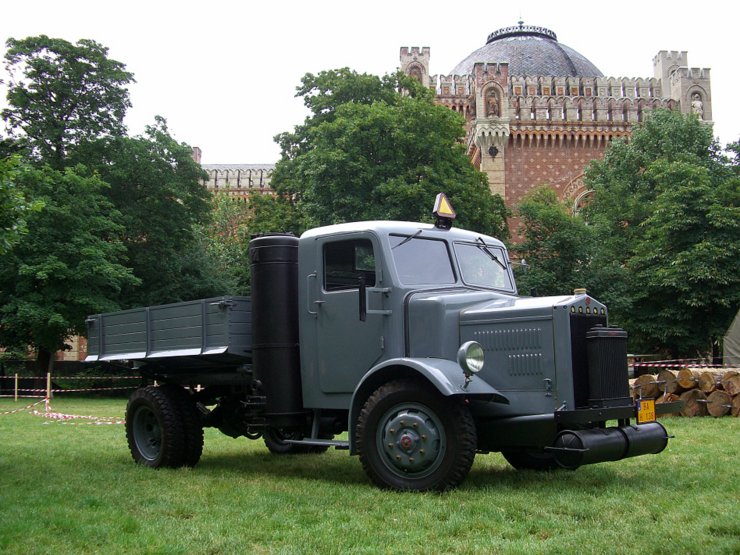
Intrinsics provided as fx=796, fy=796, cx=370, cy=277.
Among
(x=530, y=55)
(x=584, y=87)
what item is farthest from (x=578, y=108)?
(x=530, y=55)

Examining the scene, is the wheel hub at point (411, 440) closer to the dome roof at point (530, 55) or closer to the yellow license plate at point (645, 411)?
the yellow license plate at point (645, 411)

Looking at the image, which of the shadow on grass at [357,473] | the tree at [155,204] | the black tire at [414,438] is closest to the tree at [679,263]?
the tree at [155,204]

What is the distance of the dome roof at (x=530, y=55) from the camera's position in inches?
2333

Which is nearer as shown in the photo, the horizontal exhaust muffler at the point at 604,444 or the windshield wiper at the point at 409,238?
the horizontal exhaust muffler at the point at 604,444

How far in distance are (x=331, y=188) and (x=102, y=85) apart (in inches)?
414

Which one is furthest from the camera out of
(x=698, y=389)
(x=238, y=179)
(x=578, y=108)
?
(x=238, y=179)

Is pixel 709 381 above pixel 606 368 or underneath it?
underneath

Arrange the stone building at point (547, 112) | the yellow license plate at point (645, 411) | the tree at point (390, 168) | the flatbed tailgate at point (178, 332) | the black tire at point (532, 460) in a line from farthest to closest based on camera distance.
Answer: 1. the stone building at point (547, 112)
2. the tree at point (390, 168)
3. the flatbed tailgate at point (178, 332)
4. the black tire at point (532, 460)
5. the yellow license plate at point (645, 411)

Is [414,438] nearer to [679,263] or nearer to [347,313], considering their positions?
[347,313]

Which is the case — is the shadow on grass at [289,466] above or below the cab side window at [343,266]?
below

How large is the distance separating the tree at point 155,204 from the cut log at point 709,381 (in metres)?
21.8

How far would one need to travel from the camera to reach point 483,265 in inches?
338

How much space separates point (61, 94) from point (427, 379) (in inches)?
1110

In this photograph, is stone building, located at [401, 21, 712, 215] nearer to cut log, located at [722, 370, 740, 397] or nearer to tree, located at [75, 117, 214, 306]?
tree, located at [75, 117, 214, 306]
